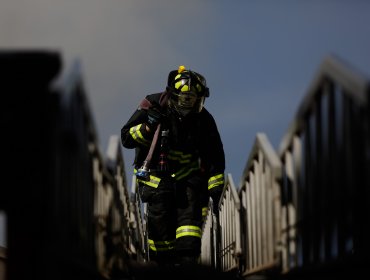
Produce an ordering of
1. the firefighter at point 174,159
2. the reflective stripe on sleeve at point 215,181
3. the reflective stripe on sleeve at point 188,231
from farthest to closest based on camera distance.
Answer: the reflective stripe on sleeve at point 215,181 → the firefighter at point 174,159 → the reflective stripe on sleeve at point 188,231

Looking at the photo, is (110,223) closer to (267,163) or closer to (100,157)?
(100,157)

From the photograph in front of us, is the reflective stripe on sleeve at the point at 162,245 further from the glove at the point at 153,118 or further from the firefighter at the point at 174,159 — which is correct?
the glove at the point at 153,118

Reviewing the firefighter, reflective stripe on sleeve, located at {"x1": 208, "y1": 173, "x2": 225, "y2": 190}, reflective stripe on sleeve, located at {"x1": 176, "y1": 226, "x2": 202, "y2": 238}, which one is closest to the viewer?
reflective stripe on sleeve, located at {"x1": 176, "y1": 226, "x2": 202, "y2": 238}

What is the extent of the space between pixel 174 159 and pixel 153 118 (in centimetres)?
52

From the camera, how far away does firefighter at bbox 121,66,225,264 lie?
8.90 meters

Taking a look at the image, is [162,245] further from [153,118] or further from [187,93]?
[187,93]

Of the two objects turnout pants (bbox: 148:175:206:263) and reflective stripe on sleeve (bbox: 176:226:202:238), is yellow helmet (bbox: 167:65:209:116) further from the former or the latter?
reflective stripe on sleeve (bbox: 176:226:202:238)

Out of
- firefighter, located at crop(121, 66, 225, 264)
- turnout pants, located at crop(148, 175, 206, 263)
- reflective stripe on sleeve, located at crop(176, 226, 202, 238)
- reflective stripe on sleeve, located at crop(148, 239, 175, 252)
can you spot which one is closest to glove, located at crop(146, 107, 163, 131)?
firefighter, located at crop(121, 66, 225, 264)

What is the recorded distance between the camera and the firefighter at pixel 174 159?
890 centimetres

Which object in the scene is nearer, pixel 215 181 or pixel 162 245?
pixel 162 245

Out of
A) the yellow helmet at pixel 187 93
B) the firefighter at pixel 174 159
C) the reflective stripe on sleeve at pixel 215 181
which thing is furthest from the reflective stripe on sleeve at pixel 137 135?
the reflective stripe on sleeve at pixel 215 181

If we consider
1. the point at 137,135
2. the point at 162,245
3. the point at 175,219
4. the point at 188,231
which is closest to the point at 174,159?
the point at 137,135

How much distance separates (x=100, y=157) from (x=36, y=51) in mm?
1934

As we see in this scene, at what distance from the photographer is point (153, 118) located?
894 cm
